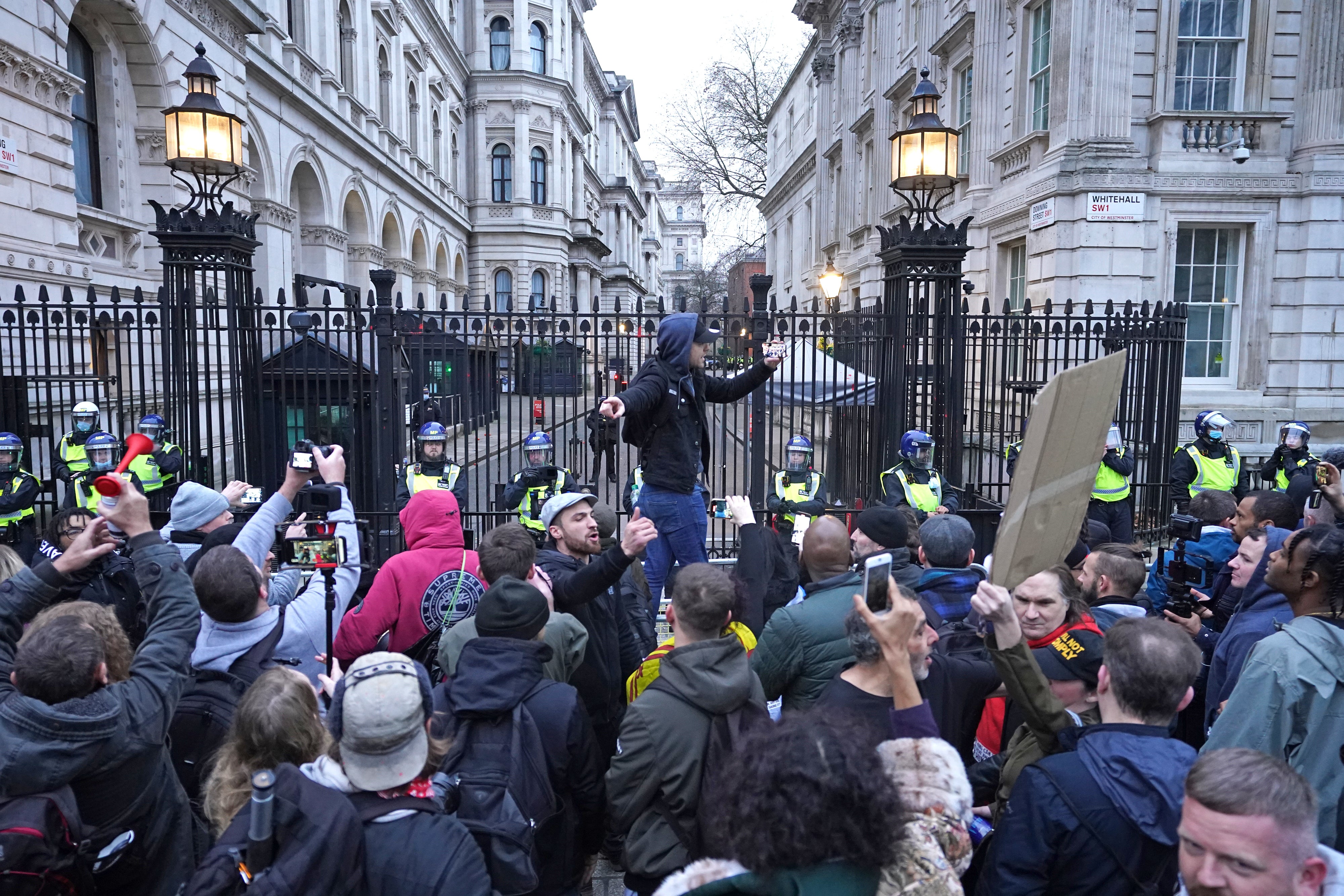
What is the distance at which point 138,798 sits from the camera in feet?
8.00

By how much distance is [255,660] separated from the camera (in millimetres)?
3010

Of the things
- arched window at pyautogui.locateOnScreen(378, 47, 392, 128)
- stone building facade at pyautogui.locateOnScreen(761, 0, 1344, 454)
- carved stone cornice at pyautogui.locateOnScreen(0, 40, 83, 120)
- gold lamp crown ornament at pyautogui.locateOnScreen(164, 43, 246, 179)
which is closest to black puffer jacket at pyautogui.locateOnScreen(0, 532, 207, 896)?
gold lamp crown ornament at pyautogui.locateOnScreen(164, 43, 246, 179)

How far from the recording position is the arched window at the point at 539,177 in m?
47.7

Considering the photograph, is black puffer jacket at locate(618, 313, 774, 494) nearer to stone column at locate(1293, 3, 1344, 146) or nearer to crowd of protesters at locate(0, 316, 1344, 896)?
crowd of protesters at locate(0, 316, 1344, 896)

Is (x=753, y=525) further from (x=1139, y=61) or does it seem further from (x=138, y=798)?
(x=1139, y=61)

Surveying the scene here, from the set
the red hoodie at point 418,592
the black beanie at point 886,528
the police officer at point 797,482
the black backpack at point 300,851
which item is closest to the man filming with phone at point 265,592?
the red hoodie at point 418,592

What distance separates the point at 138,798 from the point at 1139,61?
16.0m

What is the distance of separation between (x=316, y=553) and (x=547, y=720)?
1334 mm

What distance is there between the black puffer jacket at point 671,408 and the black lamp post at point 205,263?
403 cm

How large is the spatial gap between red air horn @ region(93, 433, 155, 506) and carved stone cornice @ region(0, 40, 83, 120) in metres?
10.4

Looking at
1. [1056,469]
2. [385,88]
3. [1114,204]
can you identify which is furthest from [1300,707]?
[385,88]

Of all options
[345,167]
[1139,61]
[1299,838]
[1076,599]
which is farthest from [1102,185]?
[345,167]

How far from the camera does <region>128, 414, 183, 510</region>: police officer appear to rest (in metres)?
7.46

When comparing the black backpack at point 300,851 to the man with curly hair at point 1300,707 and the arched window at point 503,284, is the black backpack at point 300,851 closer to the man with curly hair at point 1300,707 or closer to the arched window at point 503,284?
the man with curly hair at point 1300,707
